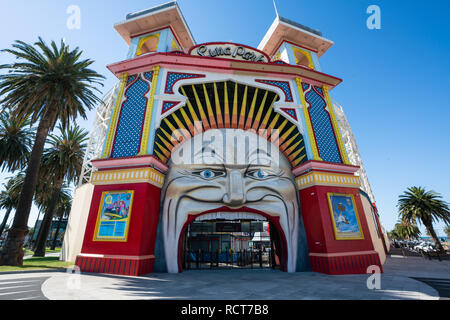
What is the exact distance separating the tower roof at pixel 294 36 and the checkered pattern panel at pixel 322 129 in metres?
5.20

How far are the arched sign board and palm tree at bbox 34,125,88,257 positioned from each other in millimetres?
16198

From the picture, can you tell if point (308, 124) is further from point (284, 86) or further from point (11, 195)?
point (11, 195)

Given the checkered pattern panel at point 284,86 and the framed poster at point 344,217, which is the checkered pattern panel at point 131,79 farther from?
the framed poster at point 344,217

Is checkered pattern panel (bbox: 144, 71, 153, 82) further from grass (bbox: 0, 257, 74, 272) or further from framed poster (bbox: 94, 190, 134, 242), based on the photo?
grass (bbox: 0, 257, 74, 272)

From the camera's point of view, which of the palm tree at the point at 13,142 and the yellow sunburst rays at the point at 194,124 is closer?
the yellow sunburst rays at the point at 194,124

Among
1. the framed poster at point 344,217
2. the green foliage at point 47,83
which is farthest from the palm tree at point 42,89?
the framed poster at point 344,217

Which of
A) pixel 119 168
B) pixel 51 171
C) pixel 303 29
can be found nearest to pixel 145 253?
pixel 119 168

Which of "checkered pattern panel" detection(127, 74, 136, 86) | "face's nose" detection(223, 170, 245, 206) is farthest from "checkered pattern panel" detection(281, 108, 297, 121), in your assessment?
"checkered pattern panel" detection(127, 74, 136, 86)

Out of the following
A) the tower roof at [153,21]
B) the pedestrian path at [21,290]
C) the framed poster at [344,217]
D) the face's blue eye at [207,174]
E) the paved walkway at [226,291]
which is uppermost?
the tower roof at [153,21]

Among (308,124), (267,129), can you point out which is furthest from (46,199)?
(308,124)

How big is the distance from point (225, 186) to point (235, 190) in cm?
58

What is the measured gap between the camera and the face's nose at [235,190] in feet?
33.6

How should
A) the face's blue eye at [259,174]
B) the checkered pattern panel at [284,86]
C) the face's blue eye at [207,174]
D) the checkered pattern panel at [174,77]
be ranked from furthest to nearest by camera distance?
1. the checkered pattern panel at [284,86]
2. the checkered pattern panel at [174,77]
3. the face's blue eye at [259,174]
4. the face's blue eye at [207,174]

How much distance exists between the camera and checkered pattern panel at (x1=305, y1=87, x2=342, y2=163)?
37.2ft
